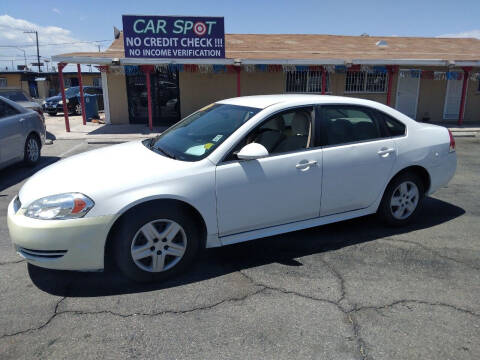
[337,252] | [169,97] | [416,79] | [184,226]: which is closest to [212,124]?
[184,226]

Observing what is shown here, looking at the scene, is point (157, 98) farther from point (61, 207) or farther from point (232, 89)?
point (61, 207)

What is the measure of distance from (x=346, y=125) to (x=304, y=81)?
13.1 metres

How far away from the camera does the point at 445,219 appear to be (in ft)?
16.1

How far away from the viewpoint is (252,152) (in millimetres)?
3355

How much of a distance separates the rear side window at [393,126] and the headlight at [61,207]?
3.17 m

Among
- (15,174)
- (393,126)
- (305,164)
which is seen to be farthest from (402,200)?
(15,174)

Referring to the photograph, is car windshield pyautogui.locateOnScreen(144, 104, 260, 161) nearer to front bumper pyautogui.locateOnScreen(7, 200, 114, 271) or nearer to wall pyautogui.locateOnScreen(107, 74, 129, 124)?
front bumper pyautogui.locateOnScreen(7, 200, 114, 271)

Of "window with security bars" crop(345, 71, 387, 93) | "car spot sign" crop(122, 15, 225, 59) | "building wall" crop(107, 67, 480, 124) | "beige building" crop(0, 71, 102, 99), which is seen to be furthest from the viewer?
"beige building" crop(0, 71, 102, 99)

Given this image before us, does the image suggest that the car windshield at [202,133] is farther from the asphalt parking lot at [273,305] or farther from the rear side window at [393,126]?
the rear side window at [393,126]

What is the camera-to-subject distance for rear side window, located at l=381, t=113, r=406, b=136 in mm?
4320

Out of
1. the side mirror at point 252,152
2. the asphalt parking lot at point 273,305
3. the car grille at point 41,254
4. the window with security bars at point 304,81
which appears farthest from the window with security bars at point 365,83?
the car grille at point 41,254

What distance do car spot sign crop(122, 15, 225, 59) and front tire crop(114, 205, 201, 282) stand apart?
1129 cm

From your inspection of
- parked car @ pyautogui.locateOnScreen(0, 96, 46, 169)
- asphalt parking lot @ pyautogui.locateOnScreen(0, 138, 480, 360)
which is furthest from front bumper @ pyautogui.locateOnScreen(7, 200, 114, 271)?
parked car @ pyautogui.locateOnScreen(0, 96, 46, 169)

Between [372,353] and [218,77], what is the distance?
14.6 metres
